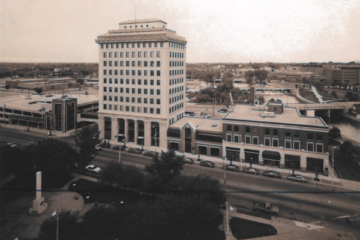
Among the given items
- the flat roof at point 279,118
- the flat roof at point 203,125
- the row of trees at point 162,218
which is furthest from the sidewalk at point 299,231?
the flat roof at point 203,125

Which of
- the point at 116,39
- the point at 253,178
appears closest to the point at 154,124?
the point at 116,39

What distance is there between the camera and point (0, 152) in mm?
21125

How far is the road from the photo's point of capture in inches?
643

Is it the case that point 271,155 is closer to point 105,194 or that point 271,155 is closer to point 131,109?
point 105,194

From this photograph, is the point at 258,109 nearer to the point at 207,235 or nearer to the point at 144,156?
the point at 144,156

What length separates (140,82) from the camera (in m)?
31.0

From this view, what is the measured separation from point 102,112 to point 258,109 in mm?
19366

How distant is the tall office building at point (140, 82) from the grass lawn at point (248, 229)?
15521 mm

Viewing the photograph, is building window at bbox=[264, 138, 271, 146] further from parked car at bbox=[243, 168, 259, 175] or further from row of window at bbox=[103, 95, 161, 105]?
row of window at bbox=[103, 95, 161, 105]

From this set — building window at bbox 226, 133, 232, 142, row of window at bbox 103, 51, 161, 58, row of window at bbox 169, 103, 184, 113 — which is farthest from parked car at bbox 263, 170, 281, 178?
row of window at bbox 103, 51, 161, 58

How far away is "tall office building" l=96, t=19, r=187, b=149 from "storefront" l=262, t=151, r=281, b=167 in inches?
439

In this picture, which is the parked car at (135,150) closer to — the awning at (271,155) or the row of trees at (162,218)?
the awning at (271,155)

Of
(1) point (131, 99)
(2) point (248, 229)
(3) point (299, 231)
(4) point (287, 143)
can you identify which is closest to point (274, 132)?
(4) point (287, 143)

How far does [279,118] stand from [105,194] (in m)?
17.9
